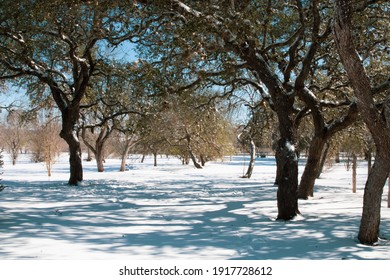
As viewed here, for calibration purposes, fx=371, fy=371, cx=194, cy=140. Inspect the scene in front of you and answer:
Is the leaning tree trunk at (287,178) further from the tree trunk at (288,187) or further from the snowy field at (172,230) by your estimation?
the snowy field at (172,230)

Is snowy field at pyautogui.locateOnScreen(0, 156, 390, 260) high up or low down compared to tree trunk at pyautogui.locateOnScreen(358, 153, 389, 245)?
down

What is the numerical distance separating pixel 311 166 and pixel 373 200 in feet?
21.3

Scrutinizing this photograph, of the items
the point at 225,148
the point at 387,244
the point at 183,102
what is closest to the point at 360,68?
the point at 387,244

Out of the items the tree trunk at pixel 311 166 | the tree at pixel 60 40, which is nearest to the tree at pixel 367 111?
the tree at pixel 60 40

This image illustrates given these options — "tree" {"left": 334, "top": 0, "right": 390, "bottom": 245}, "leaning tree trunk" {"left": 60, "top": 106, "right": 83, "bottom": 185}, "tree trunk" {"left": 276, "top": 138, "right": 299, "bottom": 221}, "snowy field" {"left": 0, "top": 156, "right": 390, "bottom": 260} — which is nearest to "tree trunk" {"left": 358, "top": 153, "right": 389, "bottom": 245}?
"tree" {"left": 334, "top": 0, "right": 390, "bottom": 245}

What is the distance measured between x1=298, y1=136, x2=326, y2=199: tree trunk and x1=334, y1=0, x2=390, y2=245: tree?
5754mm

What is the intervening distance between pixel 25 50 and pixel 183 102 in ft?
18.7

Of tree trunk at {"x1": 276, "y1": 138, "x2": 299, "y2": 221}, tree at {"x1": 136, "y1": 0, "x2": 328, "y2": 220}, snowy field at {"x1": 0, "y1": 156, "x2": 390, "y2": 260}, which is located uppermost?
tree at {"x1": 136, "y1": 0, "x2": 328, "y2": 220}

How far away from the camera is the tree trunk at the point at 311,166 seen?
39.2 ft

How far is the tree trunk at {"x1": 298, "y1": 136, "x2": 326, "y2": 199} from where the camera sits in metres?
11.9

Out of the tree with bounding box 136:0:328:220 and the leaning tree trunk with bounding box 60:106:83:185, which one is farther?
the leaning tree trunk with bounding box 60:106:83:185

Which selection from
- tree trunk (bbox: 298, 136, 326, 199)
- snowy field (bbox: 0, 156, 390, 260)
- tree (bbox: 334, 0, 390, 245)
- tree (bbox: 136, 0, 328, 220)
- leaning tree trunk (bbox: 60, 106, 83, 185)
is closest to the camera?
snowy field (bbox: 0, 156, 390, 260)

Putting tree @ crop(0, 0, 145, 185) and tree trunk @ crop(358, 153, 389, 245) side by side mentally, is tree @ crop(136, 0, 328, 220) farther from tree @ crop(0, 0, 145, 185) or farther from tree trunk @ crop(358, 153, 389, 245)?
tree trunk @ crop(358, 153, 389, 245)

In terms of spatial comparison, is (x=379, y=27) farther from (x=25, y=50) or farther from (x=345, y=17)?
(x=25, y=50)
